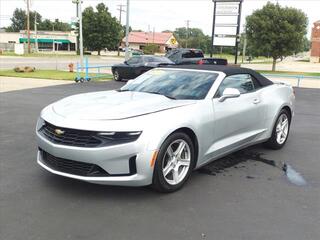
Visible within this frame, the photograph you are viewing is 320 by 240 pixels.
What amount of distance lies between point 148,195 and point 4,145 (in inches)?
122

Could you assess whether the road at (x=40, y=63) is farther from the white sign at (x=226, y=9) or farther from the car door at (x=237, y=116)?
the car door at (x=237, y=116)

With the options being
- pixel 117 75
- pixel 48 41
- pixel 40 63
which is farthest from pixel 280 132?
pixel 48 41

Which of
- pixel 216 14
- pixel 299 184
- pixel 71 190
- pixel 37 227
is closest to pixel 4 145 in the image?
pixel 71 190

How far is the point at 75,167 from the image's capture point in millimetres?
3939

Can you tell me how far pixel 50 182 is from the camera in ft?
14.6

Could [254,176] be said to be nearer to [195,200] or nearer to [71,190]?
[195,200]

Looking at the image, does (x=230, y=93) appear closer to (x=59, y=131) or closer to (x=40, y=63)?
(x=59, y=131)

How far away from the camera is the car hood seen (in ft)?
13.1

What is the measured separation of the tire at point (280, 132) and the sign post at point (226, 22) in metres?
18.2

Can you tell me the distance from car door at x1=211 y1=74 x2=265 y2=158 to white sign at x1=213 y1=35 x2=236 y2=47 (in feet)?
62.7

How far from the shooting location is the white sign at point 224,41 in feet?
79.5

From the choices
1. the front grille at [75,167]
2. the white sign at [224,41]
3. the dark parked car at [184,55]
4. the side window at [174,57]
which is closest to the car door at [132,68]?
the dark parked car at [184,55]

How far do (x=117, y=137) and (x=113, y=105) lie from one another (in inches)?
25.7

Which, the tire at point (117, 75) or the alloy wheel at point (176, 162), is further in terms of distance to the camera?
the tire at point (117, 75)
